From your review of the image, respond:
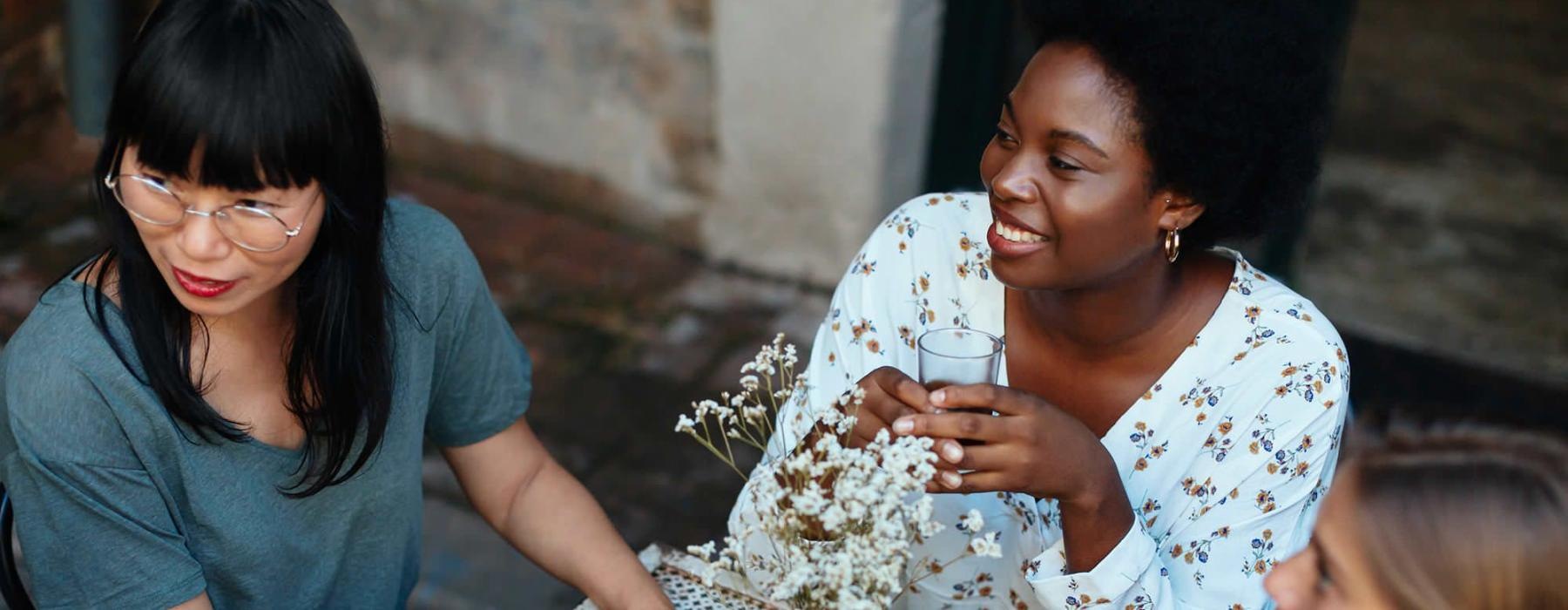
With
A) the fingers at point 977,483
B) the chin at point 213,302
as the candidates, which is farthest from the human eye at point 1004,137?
the chin at point 213,302

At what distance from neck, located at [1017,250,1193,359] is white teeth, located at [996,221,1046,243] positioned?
0.17 meters

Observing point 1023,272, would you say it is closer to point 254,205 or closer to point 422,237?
point 422,237

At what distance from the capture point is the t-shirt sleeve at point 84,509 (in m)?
1.75

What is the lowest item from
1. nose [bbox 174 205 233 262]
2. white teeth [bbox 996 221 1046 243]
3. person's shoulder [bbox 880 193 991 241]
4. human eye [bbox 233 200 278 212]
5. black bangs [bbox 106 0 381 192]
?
person's shoulder [bbox 880 193 991 241]

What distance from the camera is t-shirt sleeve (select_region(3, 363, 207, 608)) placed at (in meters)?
1.75

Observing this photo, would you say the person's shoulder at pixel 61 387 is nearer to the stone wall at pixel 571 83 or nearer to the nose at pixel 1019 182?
the nose at pixel 1019 182

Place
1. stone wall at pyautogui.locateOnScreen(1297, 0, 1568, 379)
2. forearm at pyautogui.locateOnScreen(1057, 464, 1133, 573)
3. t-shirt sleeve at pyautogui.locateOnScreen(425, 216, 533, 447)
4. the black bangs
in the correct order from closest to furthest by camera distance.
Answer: the black bangs < forearm at pyautogui.locateOnScreen(1057, 464, 1133, 573) < t-shirt sleeve at pyautogui.locateOnScreen(425, 216, 533, 447) < stone wall at pyautogui.locateOnScreen(1297, 0, 1568, 379)

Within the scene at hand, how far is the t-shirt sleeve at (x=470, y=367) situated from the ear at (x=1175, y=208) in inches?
37.5

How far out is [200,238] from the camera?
1695mm

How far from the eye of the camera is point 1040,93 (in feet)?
6.72

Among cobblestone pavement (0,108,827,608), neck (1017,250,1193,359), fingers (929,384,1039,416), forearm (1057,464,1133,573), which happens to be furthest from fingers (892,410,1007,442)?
cobblestone pavement (0,108,827,608)

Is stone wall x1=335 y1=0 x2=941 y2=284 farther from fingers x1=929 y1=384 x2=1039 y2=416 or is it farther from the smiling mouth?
the smiling mouth

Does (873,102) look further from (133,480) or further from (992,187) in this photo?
(133,480)

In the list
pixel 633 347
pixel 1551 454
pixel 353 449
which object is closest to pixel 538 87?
pixel 633 347
